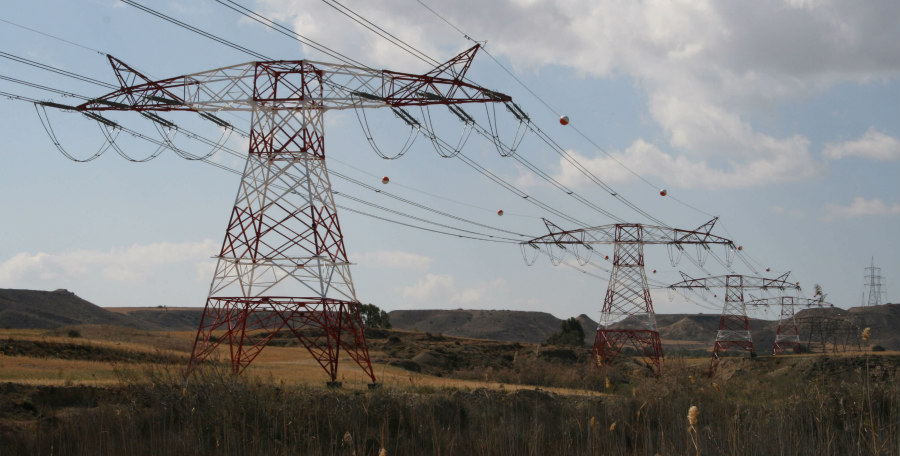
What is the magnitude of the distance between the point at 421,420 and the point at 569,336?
237 ft

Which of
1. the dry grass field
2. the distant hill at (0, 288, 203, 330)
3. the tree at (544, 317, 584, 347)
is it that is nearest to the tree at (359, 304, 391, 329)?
the tree at (544, 317, 584, 347)

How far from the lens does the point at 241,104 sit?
99.6 feet

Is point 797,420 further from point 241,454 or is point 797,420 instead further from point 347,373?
point 347,373

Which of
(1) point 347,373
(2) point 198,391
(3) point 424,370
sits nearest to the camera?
(2) point 198,391

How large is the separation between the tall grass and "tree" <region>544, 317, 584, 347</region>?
6528cm

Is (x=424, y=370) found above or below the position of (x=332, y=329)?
below

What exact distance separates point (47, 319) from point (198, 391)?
10627cm

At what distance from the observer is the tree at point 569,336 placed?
295ft

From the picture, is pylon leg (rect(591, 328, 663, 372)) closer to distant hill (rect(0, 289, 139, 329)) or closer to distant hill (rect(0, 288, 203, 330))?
distant hill (rect(0, 288, 203, 330))

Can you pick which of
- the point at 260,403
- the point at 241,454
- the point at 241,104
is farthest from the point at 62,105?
the point at 241,454

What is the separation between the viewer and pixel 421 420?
20.8m

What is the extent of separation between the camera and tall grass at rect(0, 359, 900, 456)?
51.4 feet

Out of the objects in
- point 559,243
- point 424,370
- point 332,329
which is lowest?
point 424,370

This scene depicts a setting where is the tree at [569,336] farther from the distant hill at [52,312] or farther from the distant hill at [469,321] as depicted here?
the distant hill at [52,312]
